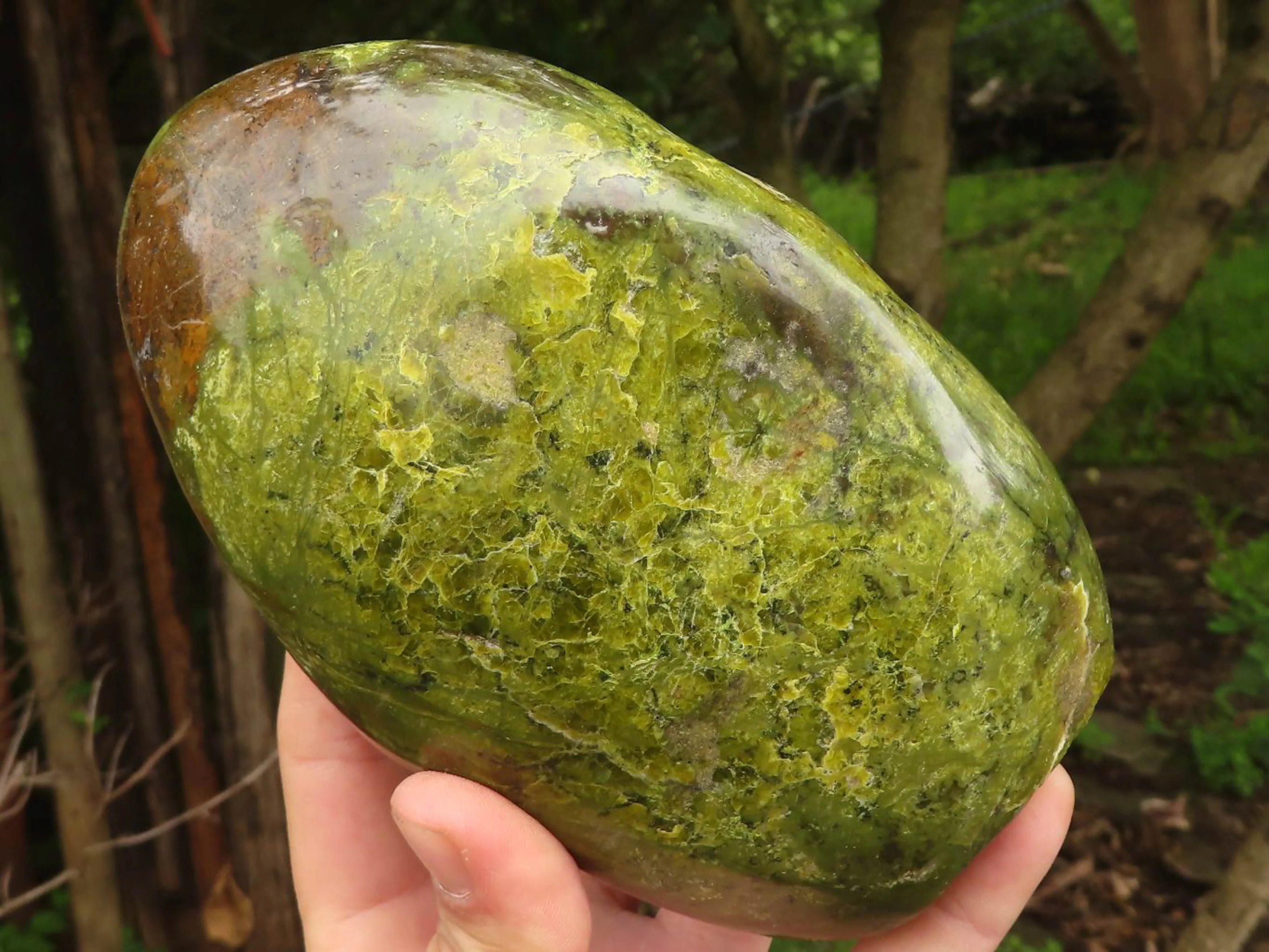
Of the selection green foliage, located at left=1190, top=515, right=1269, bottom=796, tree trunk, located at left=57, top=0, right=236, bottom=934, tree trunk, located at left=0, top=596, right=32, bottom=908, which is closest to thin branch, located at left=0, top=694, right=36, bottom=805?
tree trunk, located at left=0, top=596, right=32, bottom=908

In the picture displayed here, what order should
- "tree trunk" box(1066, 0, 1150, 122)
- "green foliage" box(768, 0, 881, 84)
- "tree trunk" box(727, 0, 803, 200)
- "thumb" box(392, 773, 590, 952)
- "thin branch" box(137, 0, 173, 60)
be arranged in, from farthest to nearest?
"tree trunk" box(1066, 0, 1150, 122)
"green foliage" box(768, 0, 881, 84)
"tree trunk" box(727, 0, 803, 200)
"thin branch" box(137, 0, 173, 60)
"thumb" box(392, 773, 590, 952)

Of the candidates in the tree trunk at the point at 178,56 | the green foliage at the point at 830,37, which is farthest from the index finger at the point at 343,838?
the green foliage at the point at 830,37

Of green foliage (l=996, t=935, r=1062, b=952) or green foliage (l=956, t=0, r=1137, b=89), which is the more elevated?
green foliage (l=956, t=0, r=1137, b=89)

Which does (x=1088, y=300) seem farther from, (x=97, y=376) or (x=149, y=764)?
(x=149, y=764)

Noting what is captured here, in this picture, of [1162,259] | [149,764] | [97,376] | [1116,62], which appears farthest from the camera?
[1116,62]

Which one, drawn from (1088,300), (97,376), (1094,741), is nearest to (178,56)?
(97,376)

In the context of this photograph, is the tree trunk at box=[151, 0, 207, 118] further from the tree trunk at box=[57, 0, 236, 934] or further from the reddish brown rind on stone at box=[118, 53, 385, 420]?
the reddish brown rind on stone at box=[118, 53, 385, 420]
